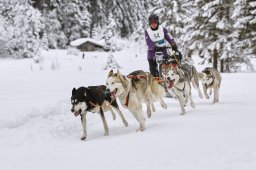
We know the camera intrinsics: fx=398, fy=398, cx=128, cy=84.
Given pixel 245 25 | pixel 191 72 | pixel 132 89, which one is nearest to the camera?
pixel 132 89

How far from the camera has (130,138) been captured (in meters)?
6.43

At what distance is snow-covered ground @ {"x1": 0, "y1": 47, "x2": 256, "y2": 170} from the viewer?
15.9 feet

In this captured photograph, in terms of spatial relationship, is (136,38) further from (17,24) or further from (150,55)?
(150,55)

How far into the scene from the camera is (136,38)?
51812mm

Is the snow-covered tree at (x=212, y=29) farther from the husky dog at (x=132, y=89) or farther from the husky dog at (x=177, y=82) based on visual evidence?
the husky dog at (x=132, y=89)

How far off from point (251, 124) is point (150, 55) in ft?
13.3

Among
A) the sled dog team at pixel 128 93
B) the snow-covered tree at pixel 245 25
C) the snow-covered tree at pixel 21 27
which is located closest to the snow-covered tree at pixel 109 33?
the snow-covered tree at pixel 21 27

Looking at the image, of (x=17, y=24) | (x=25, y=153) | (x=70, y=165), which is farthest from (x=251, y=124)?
(x=17, y=24)

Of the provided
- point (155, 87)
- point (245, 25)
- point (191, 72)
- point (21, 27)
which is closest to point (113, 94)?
point (155, 87)

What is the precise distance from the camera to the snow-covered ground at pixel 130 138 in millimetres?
4855

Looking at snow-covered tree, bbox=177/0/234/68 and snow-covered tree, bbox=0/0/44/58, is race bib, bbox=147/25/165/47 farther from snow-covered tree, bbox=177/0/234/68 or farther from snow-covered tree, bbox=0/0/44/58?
snow-covered tree, bbox=0/0/44/58

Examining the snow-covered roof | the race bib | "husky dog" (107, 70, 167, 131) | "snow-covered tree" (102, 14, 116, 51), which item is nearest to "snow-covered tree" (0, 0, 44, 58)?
the snow-covered roof

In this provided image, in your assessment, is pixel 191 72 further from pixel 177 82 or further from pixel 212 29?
pixel 212 29

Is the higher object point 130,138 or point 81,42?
point 81,42
